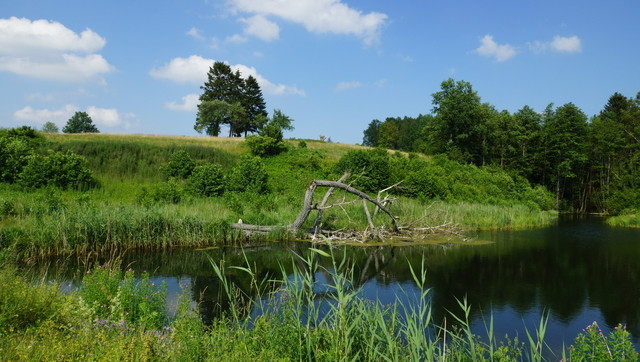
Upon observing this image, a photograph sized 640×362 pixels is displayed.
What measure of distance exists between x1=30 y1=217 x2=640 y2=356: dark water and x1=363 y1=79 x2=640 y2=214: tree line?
2906cm

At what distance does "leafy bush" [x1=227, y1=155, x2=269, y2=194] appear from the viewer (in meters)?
23.6

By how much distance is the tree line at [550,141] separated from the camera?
4116 cm

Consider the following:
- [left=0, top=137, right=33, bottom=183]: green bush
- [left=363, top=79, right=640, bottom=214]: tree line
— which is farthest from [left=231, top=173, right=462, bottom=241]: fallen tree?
[left=363, top=79, right=640, bottom=214]: tree line

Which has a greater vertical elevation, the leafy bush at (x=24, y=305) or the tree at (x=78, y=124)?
the tree at (x=78, y=124)

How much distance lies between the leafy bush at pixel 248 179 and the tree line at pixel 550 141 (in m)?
24.9

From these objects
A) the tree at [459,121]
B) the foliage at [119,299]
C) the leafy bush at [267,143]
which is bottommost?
the foliage at [119,299]

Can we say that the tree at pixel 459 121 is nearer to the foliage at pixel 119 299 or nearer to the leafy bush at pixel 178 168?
the leafy bush at pixel 178 168

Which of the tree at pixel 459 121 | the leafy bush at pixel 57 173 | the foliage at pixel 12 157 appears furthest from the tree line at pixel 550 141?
the foliage at pixel 12 157

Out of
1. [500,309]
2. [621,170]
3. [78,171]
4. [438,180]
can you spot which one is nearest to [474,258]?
[500,309]

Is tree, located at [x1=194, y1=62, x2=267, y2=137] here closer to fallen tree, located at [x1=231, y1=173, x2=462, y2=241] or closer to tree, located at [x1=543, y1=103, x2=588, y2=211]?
tree, located at [x1=543, y1=103, x2=588, y2=211]

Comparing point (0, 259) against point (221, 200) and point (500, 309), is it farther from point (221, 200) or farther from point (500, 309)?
point (221, 200)

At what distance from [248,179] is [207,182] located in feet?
9.40

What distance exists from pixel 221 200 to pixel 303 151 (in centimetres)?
1626

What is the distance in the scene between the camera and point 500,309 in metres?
8.72
